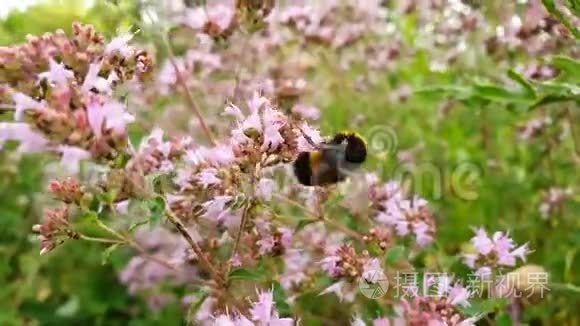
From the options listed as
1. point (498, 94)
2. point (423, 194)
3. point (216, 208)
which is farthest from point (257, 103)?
point (423, 194)

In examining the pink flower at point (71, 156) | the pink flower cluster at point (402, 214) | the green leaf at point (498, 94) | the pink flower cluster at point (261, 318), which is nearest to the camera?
the pink flower at point (71, 156)

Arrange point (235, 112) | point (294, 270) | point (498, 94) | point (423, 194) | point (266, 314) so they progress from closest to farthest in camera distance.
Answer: point (266, 314), point (235, 112), point (294, 270), point (498, 94), point (423, 194)

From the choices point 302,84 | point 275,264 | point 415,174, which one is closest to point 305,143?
point 275,264

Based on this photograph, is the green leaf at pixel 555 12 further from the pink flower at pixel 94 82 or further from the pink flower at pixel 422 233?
the pink flower at pixel 94 82

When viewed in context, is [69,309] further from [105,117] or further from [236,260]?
→ [105,117]

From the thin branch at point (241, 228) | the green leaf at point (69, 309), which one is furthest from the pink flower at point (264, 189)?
the green leaf at point (69, 309)

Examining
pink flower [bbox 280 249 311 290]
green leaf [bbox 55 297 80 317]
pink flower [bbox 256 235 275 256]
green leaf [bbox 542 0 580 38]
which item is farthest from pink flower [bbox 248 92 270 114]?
green leaf [bbox 55 297 80 317]
